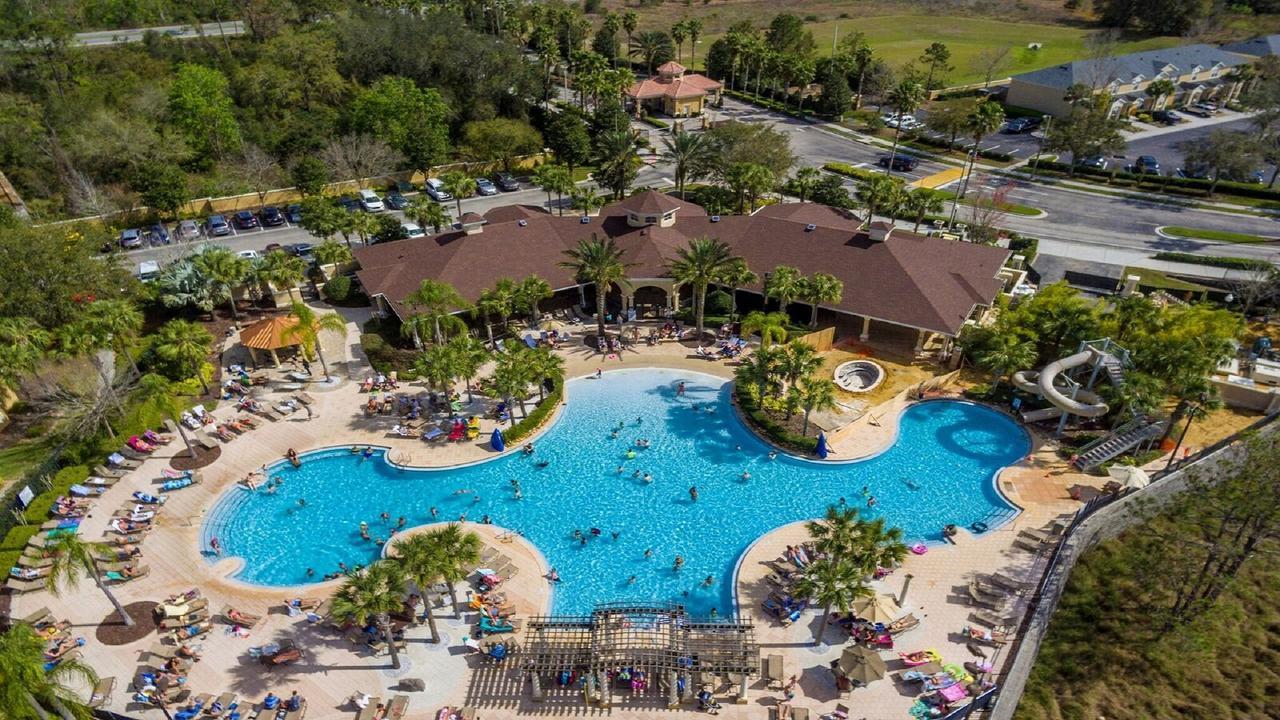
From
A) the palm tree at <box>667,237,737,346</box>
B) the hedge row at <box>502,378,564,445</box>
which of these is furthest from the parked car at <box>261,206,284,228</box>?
the palm tree at <box>667,237,737,346</box>

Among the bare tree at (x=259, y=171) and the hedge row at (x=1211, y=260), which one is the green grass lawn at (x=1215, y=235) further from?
the bare tree at (x=259, y=171)

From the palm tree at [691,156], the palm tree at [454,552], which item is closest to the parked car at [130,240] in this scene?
the palm tree at [691,156]

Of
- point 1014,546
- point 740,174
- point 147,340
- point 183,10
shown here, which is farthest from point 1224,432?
point 183,10

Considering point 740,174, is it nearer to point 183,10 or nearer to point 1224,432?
point 1224,432

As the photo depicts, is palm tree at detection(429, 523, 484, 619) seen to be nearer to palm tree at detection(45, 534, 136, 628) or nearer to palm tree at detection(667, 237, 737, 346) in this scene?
palm tree at detection(45, 534, 136, 628)

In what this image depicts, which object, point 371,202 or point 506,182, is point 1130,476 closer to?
point 506,182
